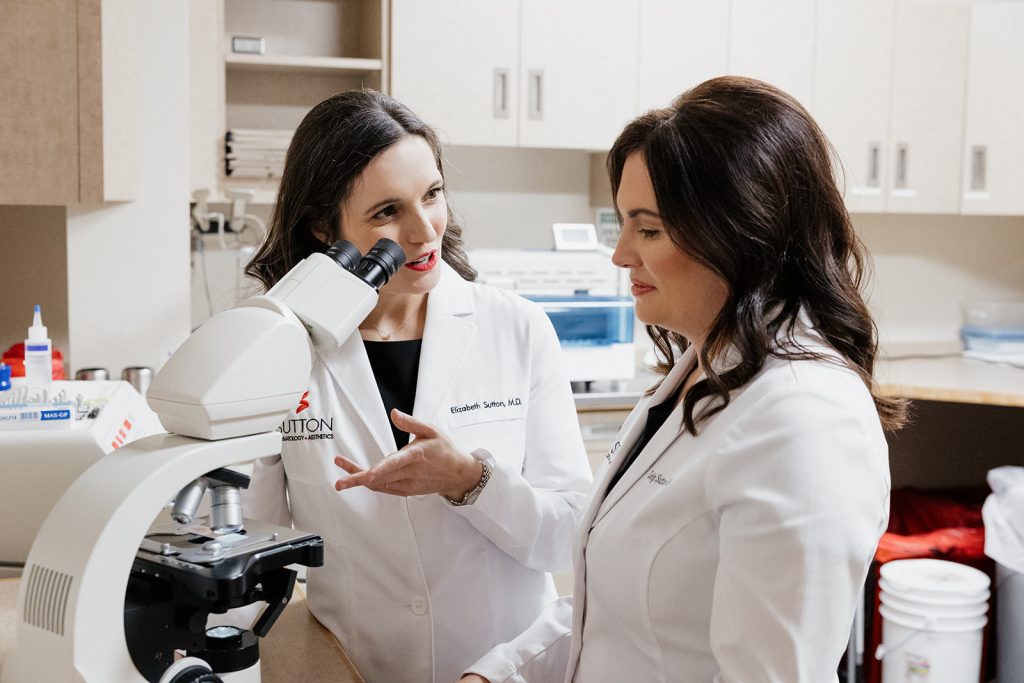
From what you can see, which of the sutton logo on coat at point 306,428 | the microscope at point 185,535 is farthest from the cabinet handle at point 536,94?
the microscope at point 185,535

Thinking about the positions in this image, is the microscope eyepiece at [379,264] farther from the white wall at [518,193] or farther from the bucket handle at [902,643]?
the white wall at [518,193]

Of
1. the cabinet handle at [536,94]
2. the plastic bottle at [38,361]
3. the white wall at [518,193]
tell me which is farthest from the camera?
the white wall at [518,193]

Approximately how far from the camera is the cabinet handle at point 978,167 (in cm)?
362

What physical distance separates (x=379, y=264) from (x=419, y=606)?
1.90 feet

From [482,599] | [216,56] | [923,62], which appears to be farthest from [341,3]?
[482,599]

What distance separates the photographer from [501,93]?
319 centimetres

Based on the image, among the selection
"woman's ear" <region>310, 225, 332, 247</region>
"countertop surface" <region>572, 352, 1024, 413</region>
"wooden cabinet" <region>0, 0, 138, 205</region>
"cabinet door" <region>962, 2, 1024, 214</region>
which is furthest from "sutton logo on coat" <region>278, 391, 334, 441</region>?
"cabinet door" <region>962, 2, 1024, 214</region>

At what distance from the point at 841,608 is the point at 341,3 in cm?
297

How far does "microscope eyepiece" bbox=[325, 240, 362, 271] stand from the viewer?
0.97 m

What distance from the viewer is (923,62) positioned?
357 cm

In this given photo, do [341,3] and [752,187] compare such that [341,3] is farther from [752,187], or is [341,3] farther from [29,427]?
[752,187]

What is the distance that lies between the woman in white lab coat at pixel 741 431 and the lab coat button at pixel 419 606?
11.1 inches

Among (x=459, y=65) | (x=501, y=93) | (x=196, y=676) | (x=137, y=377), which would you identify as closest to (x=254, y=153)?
(x=459, y=65)

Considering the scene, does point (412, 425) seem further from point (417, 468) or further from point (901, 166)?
point (901, 166)
